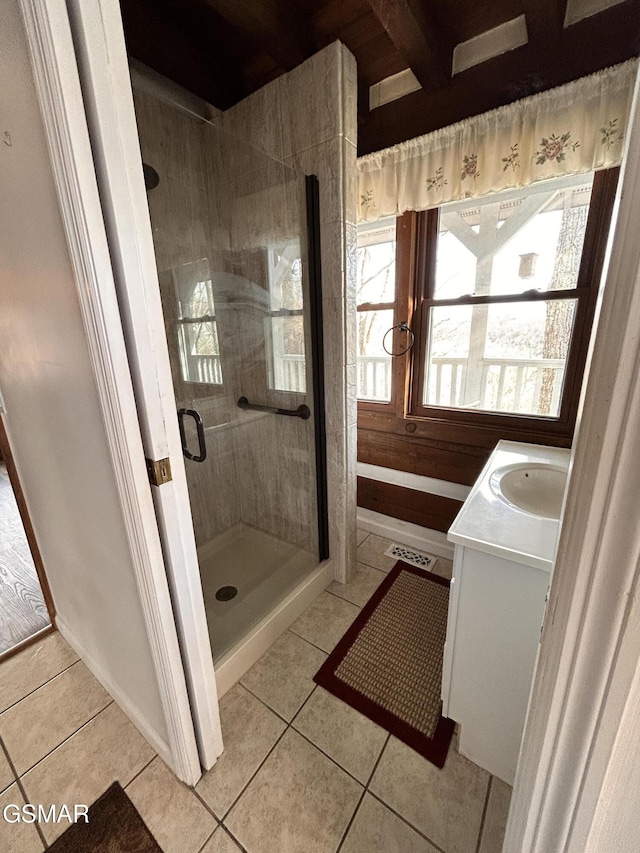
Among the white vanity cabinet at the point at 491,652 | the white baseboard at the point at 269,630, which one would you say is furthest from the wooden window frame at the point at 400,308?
the white vanity cabinet at the point at 491,652

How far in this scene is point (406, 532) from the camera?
219 cm

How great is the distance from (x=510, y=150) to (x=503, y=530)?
5.17 feet

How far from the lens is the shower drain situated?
5.37 feet

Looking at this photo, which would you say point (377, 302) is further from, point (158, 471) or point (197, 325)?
point (158, 471)


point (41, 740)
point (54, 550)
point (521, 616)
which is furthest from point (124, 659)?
point (521, 616)

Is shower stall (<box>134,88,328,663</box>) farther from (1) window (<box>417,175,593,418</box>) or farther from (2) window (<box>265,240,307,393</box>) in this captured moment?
(1) window (<box>417,175,593,418</box>)

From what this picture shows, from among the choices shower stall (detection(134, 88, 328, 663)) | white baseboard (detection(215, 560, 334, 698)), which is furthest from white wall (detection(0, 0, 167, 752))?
shower stall (detection(134, 88, 328, 663))

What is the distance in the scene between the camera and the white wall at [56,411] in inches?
27.6

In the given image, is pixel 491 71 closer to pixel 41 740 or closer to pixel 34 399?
pixel 34 399

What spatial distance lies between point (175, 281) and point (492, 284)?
5.23 feet

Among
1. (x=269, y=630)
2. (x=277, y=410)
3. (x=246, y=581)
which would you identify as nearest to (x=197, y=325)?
(x=277, y=410)

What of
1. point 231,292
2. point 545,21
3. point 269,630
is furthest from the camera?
point 231,292

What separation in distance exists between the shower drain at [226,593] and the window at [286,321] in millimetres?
1063

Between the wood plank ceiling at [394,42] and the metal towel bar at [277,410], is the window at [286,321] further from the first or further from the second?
the wood plank ceiling at [394,42]
